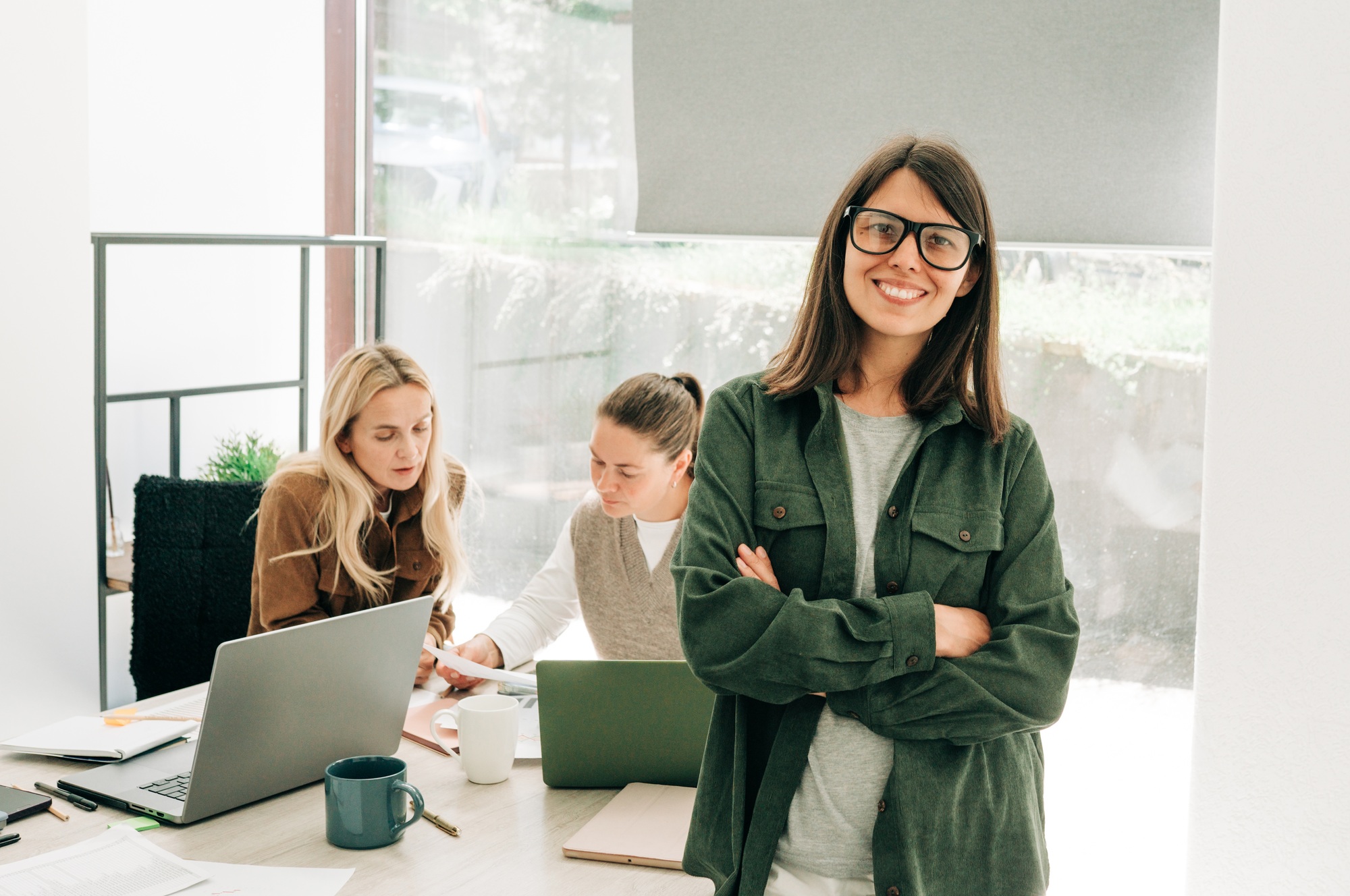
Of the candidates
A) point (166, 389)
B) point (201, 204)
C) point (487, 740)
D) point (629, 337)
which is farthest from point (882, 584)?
point (201, 204)

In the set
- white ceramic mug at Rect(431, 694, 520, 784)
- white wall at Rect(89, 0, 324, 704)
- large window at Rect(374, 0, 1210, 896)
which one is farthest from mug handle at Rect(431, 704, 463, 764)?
white wall at Rect(89, 0, 324, 704)

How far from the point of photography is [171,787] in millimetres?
1499

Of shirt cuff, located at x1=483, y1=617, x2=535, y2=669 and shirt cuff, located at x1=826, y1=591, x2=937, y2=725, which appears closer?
shirt cuff, located at x1=826, y1=591, x2=937, y2=725

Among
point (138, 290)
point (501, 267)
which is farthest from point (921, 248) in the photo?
point (138, 290)

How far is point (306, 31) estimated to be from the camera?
3.56 metres

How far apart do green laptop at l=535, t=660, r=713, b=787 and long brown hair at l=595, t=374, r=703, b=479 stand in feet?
2.38

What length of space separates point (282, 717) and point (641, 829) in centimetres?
48

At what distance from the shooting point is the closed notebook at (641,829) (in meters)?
1.36

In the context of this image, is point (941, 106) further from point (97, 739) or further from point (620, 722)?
point (97, 739)

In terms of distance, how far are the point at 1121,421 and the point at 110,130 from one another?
2723mm

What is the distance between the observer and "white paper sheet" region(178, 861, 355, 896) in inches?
49.1

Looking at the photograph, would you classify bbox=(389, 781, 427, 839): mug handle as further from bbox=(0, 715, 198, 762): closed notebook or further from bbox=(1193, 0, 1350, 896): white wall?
bbox=(1193, 0, 1350, 896): white wall

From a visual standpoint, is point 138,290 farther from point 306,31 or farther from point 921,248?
point 921,248

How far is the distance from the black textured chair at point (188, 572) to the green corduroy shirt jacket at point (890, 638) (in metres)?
1.56
